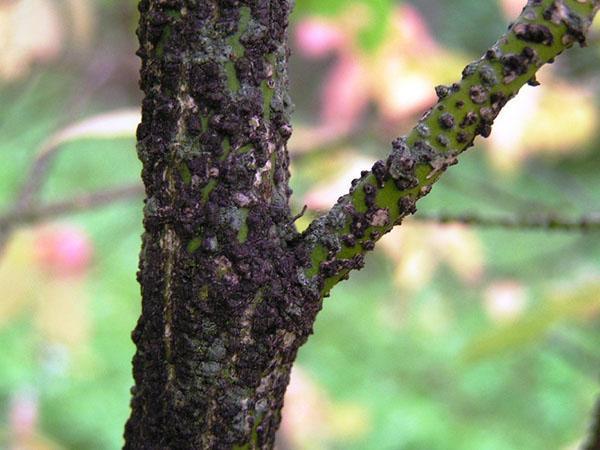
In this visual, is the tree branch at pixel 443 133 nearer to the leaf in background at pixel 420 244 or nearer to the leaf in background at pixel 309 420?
the leaf in background at pixel 420 244

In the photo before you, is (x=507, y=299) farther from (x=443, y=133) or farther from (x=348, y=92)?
(x=443, y=133)

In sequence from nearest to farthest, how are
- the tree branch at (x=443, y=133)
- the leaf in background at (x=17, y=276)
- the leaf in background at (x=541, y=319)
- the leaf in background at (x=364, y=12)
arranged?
the tree branch at (x=443, y=133) < the leaf in background at (x=541, y=319) < the leaf in background at (x=364, y=12) < the leaf in background at (x=17, y=276)

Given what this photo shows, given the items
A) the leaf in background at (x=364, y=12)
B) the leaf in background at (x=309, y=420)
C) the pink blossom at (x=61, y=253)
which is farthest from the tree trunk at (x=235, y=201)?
the leaf in background at (x=309, y=420)

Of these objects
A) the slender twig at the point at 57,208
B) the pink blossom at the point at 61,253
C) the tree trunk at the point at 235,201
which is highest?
the pink blossom at the point at 61,253

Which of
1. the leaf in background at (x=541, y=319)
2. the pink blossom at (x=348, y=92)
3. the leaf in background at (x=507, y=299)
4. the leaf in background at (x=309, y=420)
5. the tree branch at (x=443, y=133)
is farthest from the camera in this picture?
the leaf in background at (x=507, y=299)

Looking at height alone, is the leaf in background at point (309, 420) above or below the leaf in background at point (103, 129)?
Result: above

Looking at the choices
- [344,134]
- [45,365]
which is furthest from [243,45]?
[45,365]

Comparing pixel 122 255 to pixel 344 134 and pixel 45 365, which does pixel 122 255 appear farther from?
pixel 344 134

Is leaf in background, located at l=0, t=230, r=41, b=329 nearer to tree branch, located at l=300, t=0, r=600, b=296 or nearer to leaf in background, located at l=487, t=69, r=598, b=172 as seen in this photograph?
leaf in background, located at l=487, t=69, r=598, b=172
